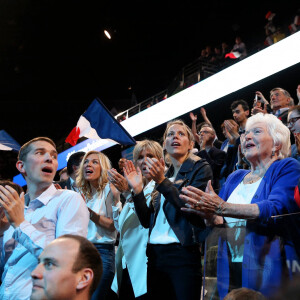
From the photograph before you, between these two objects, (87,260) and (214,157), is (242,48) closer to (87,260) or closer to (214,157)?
(214,157)

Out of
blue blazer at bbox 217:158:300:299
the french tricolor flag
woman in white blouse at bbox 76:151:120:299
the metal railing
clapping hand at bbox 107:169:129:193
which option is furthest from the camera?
the metal railing

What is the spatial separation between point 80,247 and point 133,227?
60.4 inches

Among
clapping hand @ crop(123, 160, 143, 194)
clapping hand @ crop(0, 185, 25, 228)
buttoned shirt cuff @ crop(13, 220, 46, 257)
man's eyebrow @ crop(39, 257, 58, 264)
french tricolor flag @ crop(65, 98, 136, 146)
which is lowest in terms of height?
man's eyebrow @ crop(39, 257, 58, 264)

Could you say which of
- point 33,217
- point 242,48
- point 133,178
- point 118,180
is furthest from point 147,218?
point 242,48

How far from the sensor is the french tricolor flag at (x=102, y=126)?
4.12m

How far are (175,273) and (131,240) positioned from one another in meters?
0.74

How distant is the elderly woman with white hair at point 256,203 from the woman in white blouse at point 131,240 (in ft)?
2.70

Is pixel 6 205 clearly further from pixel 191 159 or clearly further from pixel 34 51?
pixel 34 51

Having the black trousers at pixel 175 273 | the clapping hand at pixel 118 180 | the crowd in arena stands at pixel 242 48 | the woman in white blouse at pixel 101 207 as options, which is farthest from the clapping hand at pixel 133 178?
the crowd in arena stands at pixel 242 48

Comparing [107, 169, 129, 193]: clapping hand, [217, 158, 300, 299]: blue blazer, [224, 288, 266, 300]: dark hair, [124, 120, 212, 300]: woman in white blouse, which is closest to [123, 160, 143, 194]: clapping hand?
[124, 120, 212, 300]: woman in white blouse

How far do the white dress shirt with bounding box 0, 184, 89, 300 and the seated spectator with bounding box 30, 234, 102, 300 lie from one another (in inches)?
16.6

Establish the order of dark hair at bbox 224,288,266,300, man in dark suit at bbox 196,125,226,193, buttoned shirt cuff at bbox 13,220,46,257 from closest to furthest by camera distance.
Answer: dark hair at bbox 224,288,266,300 → buttoned shirt cuff at bbox 13,220,46,257 → man in dark suit at bbox 196,125,226,193

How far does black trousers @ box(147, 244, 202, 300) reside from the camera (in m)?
2.56

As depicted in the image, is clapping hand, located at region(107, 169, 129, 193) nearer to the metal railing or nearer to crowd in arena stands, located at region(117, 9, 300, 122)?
crowd in arena stands, located at region(117, 9, 300, 122)
